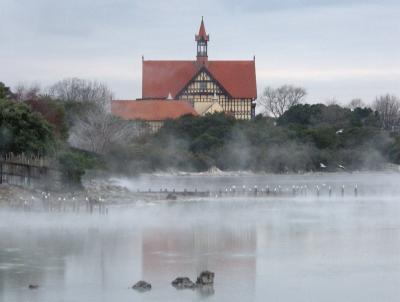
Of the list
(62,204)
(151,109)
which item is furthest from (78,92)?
(62,204)

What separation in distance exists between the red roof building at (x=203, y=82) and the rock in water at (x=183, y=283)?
238 ft

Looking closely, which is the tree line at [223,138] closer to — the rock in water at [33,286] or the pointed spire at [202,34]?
the pointed spire at [202,34]

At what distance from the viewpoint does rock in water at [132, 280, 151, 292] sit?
2323cm

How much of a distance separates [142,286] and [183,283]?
88 centimetres

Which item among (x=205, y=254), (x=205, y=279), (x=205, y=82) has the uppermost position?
(x=205, y=82)

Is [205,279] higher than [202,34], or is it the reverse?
[202,34]

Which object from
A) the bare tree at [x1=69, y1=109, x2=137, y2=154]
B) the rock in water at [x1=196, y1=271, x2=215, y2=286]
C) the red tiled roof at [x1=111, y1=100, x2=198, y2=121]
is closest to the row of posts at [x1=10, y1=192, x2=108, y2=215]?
the rock in water at [x1=196, y1=271, x2=215, y2=286]

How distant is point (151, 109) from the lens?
91.1 m

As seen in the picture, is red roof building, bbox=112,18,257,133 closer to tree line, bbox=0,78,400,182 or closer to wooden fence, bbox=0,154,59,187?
tree line, bbox=0,78,400,182

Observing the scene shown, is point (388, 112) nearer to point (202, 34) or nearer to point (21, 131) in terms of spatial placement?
point (202, 34)

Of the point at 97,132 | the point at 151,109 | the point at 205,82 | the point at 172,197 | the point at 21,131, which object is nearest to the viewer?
the point at 21,131

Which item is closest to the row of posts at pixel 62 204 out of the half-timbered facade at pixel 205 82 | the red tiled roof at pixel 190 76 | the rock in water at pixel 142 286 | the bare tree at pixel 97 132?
the rock in water at pixel 142 286

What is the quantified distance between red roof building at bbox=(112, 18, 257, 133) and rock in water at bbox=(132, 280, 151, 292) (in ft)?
239

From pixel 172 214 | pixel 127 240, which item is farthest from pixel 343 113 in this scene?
pixel 127 240
